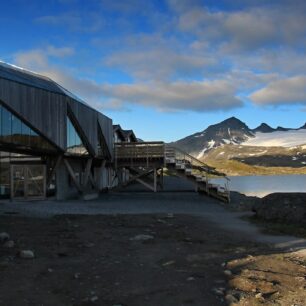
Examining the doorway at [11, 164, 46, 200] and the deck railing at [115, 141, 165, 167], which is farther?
the deck railing at [115, 141, 165, 167]

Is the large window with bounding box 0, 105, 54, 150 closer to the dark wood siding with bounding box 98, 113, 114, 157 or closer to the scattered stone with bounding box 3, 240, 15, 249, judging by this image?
the scattered stone with bounding box 3, 240, 15, 249

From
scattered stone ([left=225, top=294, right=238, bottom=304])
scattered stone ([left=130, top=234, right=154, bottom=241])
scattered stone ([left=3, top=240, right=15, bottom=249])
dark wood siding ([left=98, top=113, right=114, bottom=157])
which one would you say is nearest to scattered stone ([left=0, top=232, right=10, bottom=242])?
scattered stone ([left=3, top=240, right=15, bottom=249])

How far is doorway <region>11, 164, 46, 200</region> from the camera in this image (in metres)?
29.8

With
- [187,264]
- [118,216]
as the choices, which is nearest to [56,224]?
[118,216]

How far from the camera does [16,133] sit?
84.7 ft

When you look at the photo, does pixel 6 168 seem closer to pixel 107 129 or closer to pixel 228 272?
pixel 107 129

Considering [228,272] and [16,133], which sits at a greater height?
[16,133]

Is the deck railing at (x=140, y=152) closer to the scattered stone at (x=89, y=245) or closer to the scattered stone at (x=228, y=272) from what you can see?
the scattered stone at (x=89, y=245)

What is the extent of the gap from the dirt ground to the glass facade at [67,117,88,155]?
1506 cm

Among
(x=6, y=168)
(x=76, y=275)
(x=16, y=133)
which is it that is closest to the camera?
(x=76, y=275)

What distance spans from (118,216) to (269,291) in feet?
42.6

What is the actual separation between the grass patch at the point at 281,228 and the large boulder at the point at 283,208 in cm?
33

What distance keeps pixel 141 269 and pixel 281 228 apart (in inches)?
401

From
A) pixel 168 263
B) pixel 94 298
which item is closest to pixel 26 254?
pixel 168 263
